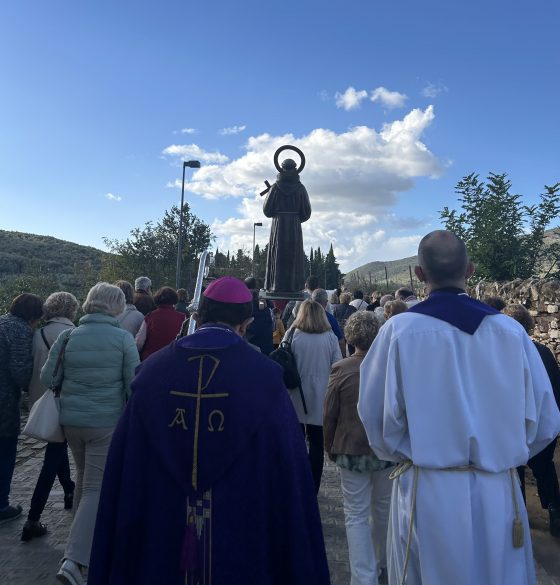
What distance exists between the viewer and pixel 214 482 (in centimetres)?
192

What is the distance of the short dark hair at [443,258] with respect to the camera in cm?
238

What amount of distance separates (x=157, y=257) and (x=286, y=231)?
16.7 m

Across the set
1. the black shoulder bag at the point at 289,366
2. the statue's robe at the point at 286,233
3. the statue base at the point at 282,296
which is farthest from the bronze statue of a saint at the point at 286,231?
the black shoulder bag at the point at 289,366

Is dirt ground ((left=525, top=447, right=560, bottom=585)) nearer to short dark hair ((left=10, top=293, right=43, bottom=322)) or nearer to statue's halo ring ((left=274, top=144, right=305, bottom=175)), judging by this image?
short dark hair ((left=10, top=293, right=43, bottom=322))

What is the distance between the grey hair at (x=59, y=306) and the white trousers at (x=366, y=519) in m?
2.89

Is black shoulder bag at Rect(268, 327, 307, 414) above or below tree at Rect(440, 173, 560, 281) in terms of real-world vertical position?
below

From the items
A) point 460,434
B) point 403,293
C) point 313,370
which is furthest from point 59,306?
point 403,293

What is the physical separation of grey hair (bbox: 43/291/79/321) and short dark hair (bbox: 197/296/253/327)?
2.90m

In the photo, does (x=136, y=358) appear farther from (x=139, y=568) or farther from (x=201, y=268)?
(x=201, y=268)

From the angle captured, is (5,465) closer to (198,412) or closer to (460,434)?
(198,412)

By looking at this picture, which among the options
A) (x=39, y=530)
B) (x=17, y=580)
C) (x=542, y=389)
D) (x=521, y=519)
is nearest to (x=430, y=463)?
(x=521, y=519)

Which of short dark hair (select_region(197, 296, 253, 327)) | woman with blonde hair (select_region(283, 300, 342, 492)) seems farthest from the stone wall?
short dark hair (select_region(197, 296, 253, 327))

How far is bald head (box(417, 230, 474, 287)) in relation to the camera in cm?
239

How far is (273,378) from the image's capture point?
79.2 inches
